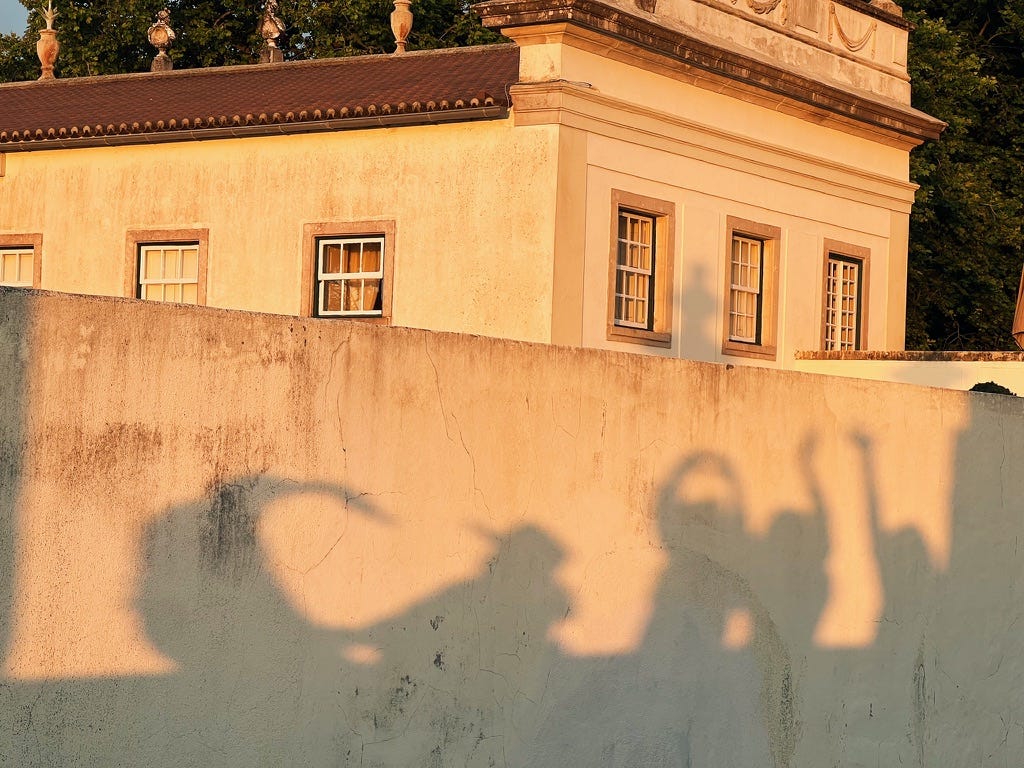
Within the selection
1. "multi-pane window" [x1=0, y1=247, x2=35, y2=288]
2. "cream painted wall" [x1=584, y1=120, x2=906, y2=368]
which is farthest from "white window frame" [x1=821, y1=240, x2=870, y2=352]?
"multi-pane window" [x1=0, y1=247, x2=35, y2=288]

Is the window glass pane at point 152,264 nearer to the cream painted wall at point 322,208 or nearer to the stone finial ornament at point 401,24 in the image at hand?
the cream painted wall at point 322,208

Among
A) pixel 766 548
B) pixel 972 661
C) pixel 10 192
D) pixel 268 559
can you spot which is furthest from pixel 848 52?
pixel 268 559

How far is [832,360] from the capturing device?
69.6 ft

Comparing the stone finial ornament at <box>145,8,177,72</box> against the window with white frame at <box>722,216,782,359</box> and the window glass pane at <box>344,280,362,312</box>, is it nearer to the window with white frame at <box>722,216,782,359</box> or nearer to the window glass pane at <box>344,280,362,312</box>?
the window glass pane at <box>344,280,362,312</box>

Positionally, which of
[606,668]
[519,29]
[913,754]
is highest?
[519,29]

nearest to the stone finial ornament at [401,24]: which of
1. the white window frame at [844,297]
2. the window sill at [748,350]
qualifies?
the white window frame at [844,297]

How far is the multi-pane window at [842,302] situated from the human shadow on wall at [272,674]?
15274 mm

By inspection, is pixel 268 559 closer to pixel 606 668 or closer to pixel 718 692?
pixel 606 668

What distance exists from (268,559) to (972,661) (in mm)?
5433

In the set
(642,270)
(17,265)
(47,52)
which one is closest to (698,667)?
(642,270)

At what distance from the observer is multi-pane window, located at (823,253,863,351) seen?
22188 millimetres

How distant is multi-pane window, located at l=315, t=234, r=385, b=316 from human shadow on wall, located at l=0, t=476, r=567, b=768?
12551mm

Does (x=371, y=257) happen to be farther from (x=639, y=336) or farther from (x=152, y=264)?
(x=152, y=264)

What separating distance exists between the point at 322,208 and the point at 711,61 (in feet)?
14.9
